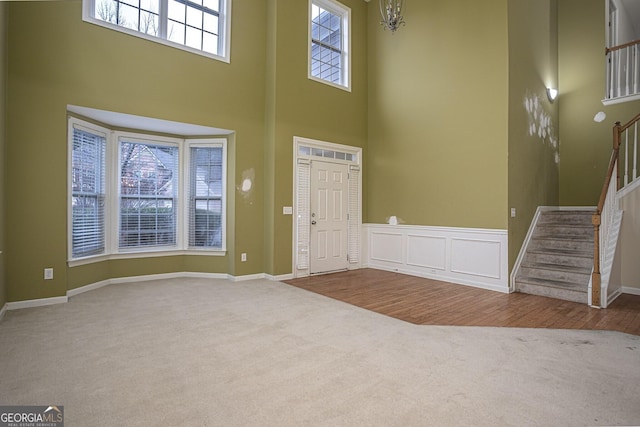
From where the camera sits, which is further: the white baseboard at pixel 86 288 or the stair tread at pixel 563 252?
the stair tread at pixel 563 252

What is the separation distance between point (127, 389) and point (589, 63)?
330 inches

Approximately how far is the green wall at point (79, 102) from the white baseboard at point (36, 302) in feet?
0.19

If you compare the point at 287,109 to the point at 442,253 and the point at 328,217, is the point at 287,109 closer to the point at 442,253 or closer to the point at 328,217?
the point at 328,217

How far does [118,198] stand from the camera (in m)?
5.38

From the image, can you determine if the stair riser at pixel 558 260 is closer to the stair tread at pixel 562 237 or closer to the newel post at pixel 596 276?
the stair tread at pixel 562 237

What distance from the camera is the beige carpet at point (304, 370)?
6.61 feet

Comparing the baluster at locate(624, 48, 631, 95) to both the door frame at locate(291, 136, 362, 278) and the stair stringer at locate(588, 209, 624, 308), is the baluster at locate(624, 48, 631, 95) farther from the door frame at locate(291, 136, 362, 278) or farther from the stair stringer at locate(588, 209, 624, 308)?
the door frame at locate(291, 136, 362, 278)

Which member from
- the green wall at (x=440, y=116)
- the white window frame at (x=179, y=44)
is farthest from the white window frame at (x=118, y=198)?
the green wall at (x=440, y=116)

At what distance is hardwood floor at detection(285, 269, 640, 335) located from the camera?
3665 mm

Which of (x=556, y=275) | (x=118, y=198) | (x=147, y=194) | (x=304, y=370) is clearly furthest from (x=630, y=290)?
(x=118, y=198)

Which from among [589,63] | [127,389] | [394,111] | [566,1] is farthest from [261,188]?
[566,1]

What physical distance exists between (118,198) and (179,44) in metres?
2.46

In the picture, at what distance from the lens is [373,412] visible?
2025 millimetres

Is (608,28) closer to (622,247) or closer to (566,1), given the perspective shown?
(566,1)
